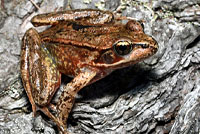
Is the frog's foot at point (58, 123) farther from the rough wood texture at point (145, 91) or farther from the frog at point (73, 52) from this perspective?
the rough wood texture at point (145, 91)

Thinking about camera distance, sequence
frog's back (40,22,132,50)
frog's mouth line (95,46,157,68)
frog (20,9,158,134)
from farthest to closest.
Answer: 1. frog's back (40,22,132,50)
2. frog (20,9,158,134)
3. frog's mouth line (95,46,157,68)

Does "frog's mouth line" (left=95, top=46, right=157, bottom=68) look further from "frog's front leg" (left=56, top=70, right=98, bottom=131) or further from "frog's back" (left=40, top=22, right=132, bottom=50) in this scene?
"frog's front leg" (left=56, top=70, right=98, bottom=131)

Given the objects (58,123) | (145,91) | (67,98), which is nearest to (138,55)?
(145,91)

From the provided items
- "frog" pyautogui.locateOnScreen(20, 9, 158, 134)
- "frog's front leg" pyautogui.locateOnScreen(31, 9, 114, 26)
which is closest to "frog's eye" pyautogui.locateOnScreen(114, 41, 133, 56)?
"frog" pyautogui.locateOnScreen(20, 9, 158, 134)

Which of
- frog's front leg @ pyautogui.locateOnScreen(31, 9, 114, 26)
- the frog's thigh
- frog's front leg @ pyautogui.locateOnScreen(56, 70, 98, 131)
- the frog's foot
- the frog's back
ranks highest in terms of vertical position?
frog's front leg @ pyautogui.locateOnScreen(31, 9, 114, 26)

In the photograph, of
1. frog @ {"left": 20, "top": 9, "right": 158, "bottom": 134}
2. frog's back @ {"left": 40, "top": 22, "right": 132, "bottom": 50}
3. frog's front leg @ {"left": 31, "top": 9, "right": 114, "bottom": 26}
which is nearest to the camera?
frog @ {"left": 20, "top": 9, "right": 158, "bottom": 134}

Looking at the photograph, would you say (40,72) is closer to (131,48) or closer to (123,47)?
(123,47)

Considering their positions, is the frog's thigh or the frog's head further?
the frog's thigh

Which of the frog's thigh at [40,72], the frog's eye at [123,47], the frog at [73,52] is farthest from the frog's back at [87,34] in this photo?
the frog's thigh at [40,72]

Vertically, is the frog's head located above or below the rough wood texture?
above

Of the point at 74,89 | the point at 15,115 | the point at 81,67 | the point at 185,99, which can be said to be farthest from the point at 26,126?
the point at 185,99
